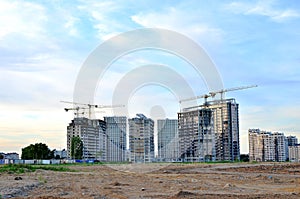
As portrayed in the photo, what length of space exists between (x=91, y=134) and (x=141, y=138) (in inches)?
2663

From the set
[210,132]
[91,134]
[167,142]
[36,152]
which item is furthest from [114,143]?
[36,152]

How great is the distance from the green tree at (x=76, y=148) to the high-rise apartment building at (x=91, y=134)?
71.5ft

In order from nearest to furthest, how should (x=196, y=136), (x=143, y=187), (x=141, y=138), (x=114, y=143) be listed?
(x=143, y=187), (x=141, y=138), (x=114, y=143), (x=196, y=136)

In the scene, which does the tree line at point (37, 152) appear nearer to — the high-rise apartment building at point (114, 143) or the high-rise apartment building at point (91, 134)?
the high-rise apartment building at point (114, 143)

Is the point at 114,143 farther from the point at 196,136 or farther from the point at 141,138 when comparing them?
the point at 141,138

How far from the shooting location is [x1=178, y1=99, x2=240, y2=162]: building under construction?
582 feet

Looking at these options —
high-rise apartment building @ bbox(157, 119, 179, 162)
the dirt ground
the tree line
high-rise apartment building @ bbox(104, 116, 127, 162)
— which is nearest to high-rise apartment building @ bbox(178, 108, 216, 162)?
high-rise apartment building @ bbox(157, 119, 179, 162)

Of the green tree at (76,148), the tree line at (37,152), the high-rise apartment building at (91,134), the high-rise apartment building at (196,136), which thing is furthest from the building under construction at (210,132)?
the tree line at (37,152)

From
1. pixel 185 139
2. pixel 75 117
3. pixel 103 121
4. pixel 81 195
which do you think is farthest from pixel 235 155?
pixel 81 195

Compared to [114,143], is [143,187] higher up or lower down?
lower down

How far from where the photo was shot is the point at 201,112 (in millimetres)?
186625

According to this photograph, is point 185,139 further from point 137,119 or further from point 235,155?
point 137,119

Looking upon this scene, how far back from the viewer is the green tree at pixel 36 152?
445 ft

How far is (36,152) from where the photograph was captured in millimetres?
136875
